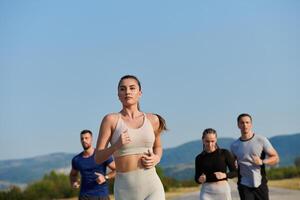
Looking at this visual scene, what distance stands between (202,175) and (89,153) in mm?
2141

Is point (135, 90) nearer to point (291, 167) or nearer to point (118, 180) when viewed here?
point (118, 180)

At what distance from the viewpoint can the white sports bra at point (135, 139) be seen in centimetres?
703

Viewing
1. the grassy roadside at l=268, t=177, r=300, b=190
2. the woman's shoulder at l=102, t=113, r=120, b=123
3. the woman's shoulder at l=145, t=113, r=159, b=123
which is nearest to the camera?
the woman's shoulder at l=102, t=113, r=120, b=123

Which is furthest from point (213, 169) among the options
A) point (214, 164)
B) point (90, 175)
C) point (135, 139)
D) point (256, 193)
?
point (135, 139)

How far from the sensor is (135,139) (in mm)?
7031

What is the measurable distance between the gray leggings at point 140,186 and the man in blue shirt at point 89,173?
456cm

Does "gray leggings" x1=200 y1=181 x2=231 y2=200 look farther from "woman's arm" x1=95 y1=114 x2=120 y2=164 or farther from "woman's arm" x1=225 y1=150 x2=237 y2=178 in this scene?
"woman's arm" x1=95 y1=114 x2=120 y2=164

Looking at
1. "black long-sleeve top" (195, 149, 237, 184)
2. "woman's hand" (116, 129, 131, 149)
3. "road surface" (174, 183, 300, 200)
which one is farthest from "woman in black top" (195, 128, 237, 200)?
"road surface" (174, 183, 300, 200)

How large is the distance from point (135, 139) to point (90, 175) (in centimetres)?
499

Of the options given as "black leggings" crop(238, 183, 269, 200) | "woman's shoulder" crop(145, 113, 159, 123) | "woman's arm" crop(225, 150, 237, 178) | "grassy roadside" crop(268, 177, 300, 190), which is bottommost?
"grassy roadside" crop(268, 177, 300, 190)

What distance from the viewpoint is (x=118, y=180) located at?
7.21 meters

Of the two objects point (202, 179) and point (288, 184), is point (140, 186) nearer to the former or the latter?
point (202, 179)

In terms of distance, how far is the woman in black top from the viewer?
10891mm

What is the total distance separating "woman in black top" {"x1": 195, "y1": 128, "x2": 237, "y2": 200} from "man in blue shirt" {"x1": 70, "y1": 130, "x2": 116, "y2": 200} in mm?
1570
